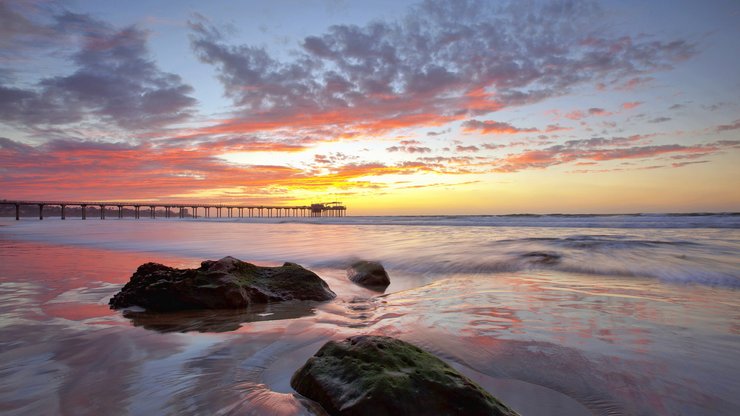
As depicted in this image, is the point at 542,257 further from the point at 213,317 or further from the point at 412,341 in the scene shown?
the point at 213,317

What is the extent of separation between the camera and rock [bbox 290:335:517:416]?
2.01 m

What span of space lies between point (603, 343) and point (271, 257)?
8890 millimetres

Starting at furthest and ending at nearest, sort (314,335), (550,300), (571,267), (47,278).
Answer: (571,267)
(47,278)
(550,300)
(314,335)

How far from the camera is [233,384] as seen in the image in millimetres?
2572

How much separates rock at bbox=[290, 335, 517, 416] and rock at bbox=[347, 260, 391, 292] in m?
4.11

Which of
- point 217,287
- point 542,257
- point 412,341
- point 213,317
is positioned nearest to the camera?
point 412,341

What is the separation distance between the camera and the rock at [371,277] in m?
6.79

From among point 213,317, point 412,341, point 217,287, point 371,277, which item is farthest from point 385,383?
point 371,277

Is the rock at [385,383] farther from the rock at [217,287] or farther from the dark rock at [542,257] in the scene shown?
the dark rock at [542,257]

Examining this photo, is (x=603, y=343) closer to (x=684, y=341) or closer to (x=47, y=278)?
(x=684, y=341)

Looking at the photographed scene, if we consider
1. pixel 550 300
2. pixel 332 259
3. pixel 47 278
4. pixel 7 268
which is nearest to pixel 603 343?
pixel 550 300

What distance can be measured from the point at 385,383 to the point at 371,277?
481 centimetres

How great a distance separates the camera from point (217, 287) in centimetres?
488

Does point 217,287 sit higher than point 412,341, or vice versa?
point 217,287
